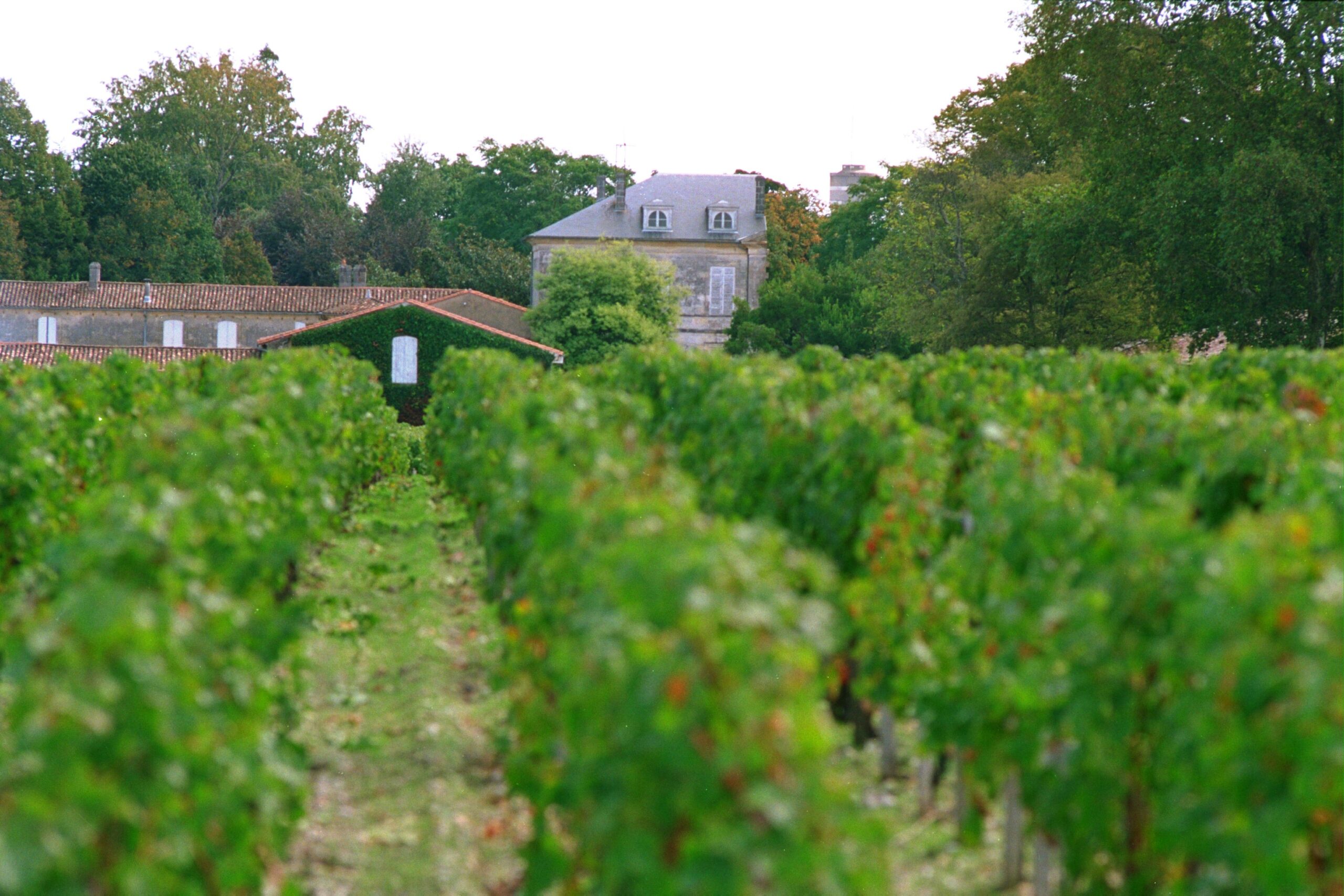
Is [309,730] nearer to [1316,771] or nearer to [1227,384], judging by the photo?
[1316,771]

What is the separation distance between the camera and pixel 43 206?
5234 cm

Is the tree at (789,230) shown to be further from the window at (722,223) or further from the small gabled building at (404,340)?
the small gabled building at (404,340)

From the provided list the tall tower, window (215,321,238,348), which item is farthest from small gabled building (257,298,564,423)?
the tall tower

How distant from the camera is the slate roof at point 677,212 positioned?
1966 inches

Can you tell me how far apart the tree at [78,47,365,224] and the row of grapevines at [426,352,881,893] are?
197ft

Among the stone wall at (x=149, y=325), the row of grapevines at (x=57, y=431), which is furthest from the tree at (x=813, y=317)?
the row of grapevines at (x=57, y=431)

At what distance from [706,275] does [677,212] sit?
280 cm

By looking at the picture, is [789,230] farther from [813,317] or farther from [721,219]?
[813,317]

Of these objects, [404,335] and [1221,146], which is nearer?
[1221,146]

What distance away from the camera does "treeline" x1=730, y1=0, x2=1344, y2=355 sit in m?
22.6

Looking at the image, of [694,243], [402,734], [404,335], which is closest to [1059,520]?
[402,734]

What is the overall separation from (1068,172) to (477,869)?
29802 mm

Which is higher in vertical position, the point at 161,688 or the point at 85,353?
the point at 85,353

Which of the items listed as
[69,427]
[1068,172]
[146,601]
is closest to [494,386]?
[69,427]
